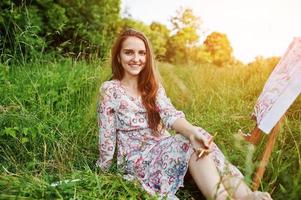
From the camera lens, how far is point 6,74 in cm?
426

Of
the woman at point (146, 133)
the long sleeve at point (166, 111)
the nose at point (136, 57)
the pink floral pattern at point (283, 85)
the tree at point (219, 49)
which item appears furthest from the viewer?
the tree at point (219, 49)

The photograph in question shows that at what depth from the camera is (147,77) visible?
3.12m

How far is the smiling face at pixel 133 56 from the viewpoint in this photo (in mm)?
3039

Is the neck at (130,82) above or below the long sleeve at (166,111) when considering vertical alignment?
above

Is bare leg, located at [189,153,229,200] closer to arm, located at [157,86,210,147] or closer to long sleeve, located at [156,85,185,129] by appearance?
arm, located at [157,86,210,147]

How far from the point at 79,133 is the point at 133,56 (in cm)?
83

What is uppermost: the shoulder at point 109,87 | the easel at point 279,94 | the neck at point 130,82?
the easel at point 279,94

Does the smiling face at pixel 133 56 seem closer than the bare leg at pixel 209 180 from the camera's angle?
No

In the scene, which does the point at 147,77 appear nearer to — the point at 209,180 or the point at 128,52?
the point at 128,52

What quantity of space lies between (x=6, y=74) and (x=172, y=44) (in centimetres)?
1370

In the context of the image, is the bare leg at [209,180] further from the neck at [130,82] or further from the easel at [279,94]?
the neck at [130,82]

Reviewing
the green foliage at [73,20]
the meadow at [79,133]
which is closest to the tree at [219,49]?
the green foliage at [73,20]

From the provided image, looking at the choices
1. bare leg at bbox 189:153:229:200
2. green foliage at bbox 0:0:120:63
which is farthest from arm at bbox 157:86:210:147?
green foliage at bbox 0:0:120:63

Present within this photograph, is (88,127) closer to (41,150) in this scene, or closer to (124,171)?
(41,150)
